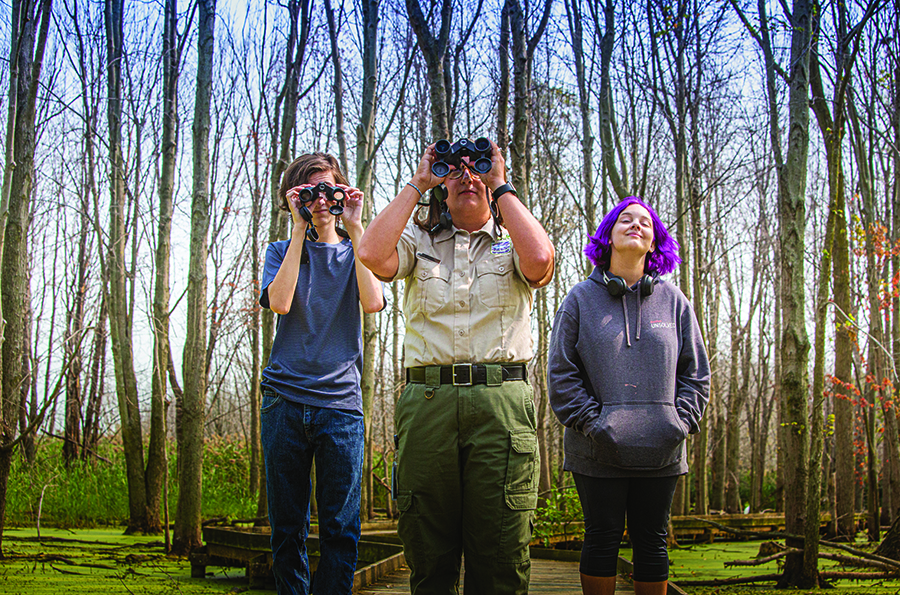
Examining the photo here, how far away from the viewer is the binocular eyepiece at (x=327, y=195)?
2361mm

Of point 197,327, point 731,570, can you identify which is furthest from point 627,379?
point 197,327

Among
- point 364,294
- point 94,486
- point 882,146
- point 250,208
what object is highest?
point 882,146

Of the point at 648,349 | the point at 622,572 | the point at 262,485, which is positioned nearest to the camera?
the point at 648,349

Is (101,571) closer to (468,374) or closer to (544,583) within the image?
(544,583)

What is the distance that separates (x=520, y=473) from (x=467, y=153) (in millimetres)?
909

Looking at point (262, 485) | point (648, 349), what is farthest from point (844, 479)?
point (648, 349)

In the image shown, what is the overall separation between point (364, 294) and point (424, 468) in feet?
2.48

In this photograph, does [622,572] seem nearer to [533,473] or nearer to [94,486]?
[533,473]

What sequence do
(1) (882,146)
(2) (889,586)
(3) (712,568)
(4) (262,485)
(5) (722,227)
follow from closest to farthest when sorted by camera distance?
(2) (889,586)
(3) (712,568)
(4) (262,485)
(1) (882,146)
(5) (722,227)

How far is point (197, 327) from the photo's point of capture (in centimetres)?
536

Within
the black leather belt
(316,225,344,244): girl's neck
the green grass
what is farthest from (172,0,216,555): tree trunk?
the black leather belt

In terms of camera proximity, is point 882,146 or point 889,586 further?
A: point 882,146

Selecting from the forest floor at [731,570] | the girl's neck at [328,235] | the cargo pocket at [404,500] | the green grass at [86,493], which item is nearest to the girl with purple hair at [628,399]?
the cargo pocket at [404,500]

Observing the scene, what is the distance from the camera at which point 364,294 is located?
2.38m
